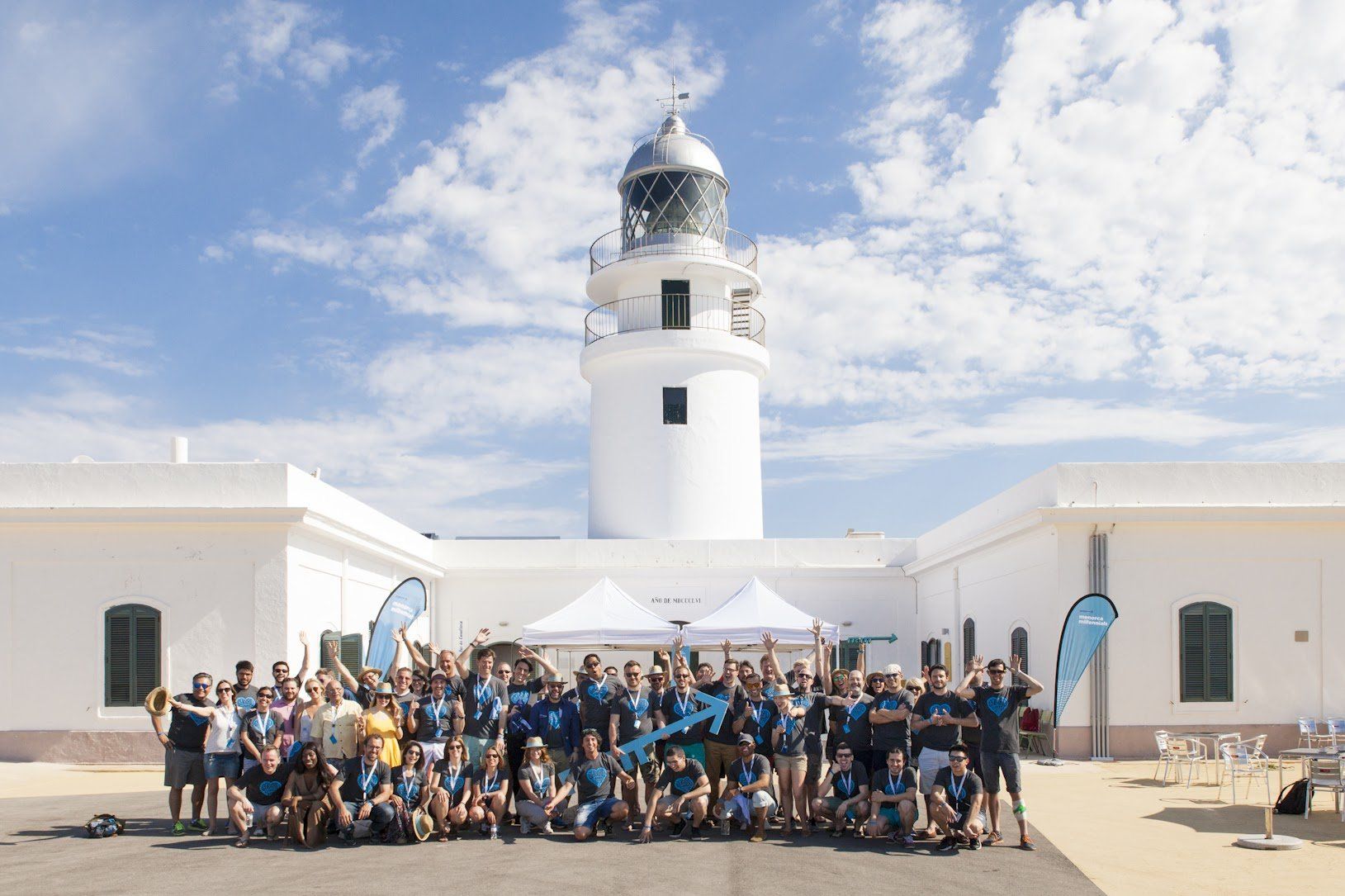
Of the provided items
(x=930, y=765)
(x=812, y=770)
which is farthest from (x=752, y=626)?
(x=930, y=765)

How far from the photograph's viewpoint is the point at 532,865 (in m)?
8.68

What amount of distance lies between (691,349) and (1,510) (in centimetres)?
1253

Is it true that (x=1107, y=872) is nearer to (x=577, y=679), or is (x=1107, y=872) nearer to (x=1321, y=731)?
(x=577, y=679)

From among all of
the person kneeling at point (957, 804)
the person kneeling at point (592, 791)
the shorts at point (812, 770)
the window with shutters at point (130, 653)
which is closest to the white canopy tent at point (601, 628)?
the window with shutters at point (130, 653)

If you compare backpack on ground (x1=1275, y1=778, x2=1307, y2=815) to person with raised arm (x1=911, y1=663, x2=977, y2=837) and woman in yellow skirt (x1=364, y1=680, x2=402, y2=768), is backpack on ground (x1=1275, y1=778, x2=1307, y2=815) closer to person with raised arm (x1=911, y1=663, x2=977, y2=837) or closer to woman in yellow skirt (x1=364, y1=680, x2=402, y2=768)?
person with raised arm (x1=911, y1=663, x2=977, y2=837)

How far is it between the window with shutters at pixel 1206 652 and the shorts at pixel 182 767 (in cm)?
1197

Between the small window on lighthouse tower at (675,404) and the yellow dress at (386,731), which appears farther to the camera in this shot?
the small window on lighthouse tower at (675,404)

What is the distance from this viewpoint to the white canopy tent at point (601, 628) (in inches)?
673

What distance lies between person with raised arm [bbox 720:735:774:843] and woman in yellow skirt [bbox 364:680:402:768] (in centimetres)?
281

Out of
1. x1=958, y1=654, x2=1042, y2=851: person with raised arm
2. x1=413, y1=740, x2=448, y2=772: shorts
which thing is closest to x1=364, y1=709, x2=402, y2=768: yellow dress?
x1=413, y1=740, x2=448, y2=772: shorts

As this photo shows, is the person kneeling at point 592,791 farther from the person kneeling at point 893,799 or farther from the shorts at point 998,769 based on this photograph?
the shorts at point 998,769

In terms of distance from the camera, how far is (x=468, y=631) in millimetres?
22422

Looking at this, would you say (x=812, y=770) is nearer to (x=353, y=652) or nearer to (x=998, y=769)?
(x=998, y=769)

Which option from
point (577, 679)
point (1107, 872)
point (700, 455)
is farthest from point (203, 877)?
point (700, 455)
